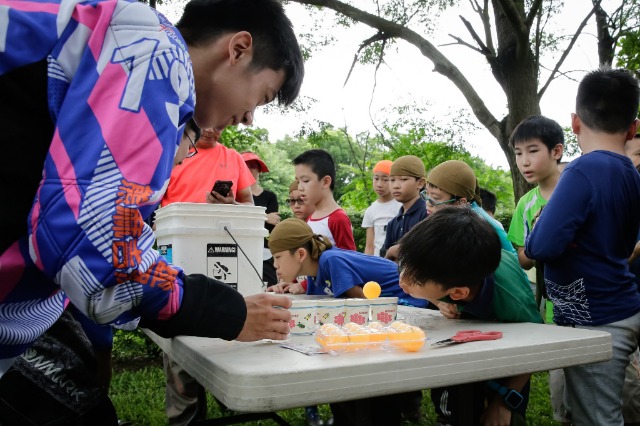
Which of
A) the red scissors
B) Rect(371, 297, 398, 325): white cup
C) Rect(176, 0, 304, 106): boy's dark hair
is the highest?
Rect(176, 0, 304, 106): boy's dark hair

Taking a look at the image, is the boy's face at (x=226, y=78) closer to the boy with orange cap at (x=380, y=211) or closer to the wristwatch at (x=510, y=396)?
the wristwatch at (x=510, y=396)

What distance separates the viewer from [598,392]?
1.59 m

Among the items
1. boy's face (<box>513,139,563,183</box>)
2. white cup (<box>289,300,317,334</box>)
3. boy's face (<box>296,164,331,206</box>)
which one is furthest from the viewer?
boy's face (<box>296,164,331,206</box>)

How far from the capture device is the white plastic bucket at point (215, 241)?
1.74 metres

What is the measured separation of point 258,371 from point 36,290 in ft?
1.27

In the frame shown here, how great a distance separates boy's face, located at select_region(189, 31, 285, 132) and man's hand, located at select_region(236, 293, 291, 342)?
42cm

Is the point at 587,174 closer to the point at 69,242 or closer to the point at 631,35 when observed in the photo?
the point at 69,242

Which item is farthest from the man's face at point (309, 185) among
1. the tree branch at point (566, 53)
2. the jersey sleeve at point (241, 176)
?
the tree branch at point (566, 53)

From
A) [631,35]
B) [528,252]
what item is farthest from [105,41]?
[631,35]

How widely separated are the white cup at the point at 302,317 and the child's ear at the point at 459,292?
457mm

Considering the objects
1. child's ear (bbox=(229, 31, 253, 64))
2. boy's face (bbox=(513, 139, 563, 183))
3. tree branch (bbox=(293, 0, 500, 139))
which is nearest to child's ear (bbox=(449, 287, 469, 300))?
child's ear (bbox=(229, 31, 253, 64))

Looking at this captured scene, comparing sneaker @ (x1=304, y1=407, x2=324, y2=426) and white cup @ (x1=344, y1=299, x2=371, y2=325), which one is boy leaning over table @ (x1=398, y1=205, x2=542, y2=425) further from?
sneaker @ (x1=304, y1=407, x2=324, y2=426)

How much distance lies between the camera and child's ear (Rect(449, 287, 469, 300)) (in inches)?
63.3

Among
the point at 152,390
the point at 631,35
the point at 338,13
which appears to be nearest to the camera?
the point at 152,390
